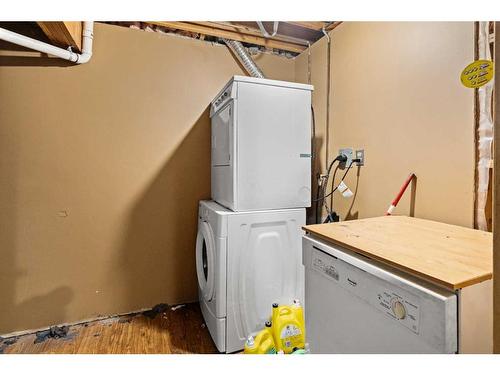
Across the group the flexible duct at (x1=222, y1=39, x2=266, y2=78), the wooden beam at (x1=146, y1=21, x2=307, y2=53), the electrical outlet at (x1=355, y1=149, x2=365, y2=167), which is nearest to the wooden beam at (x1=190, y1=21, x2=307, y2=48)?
the wooden beam at (x1=146, y1=21, x2=307, y2=53)

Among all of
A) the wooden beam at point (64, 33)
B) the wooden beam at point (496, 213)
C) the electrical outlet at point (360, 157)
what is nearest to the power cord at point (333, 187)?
the electrical outlet at point (360, 157)

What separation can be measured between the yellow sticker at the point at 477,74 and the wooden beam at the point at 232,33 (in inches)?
64.8

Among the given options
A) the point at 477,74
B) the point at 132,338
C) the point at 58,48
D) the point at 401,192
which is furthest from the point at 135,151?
the point at 477,74

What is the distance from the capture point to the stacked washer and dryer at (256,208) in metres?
1.63

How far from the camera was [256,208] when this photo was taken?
1688 mm

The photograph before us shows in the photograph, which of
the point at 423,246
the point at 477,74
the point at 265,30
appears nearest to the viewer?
the point at 423,246

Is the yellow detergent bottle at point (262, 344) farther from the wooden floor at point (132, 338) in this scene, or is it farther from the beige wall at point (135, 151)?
the beige wall at point (135, 151)

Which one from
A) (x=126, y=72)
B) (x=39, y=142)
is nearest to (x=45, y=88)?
(x=39, y=142)

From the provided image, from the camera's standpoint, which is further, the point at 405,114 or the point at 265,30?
the point at 265,30

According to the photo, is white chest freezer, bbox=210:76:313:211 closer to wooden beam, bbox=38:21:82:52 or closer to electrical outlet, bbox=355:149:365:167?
electrical outlet, bbox=355:149:365:167

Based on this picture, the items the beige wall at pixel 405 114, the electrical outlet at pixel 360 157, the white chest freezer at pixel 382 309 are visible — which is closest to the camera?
the white chest freezer at pixel 382 309

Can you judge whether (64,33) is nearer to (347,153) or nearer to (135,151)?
(135,151)

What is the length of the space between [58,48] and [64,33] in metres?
0.22
